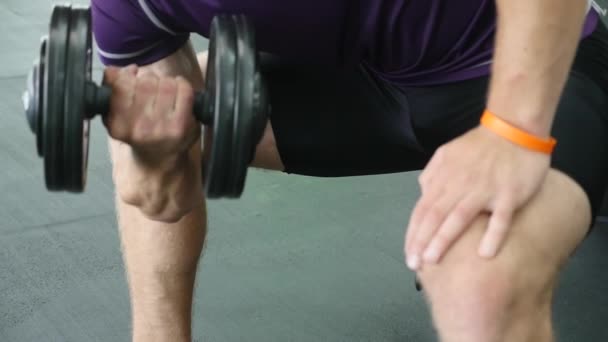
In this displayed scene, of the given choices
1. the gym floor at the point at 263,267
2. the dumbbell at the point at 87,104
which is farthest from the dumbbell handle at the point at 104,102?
the gym floor at the point at 263,267

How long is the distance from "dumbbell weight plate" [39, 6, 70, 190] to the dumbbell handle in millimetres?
29

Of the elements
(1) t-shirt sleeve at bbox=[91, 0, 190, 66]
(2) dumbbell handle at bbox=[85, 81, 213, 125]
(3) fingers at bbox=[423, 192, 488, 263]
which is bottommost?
(1) t-shirt sleeve at bbox=[91, 0, 190, 66]

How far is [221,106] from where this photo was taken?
28.2 inches

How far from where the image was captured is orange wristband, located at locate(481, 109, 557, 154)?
76 centimetres

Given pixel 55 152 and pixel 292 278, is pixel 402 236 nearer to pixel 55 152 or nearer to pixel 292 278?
pixel 292 278

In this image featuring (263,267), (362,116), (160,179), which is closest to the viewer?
(160,179)

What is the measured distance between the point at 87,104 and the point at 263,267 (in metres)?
1.00

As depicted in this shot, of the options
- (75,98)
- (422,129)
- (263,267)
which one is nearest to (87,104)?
(75,98)

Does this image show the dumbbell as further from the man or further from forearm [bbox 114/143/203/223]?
forearm [bbox 114/143/203/223]

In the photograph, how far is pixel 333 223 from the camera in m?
1.87

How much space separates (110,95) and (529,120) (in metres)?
0.41

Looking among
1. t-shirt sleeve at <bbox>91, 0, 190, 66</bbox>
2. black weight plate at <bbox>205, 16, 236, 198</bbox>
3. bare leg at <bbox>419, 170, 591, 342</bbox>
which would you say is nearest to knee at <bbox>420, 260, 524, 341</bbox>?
bare leg at <bbox>419, 170, 591, 342</bbox>

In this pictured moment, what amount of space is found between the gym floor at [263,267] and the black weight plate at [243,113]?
0.77 m

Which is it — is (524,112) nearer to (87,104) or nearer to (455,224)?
(455,224)
